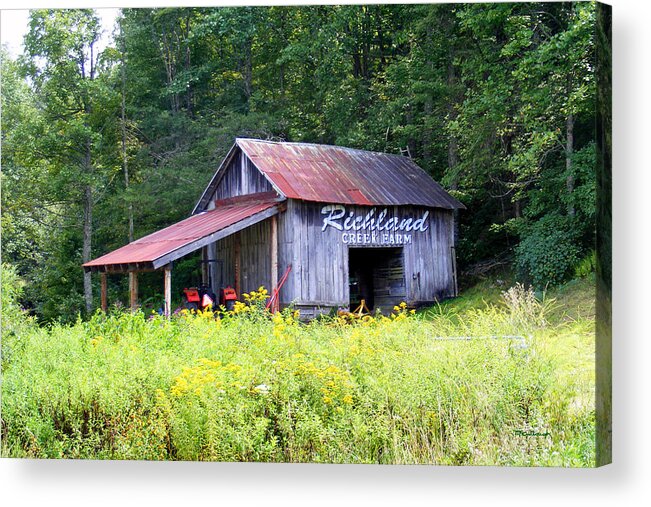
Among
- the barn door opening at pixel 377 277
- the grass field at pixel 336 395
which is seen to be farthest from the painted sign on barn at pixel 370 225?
the grass field at pixel 336 395

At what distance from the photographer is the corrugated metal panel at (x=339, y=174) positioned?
35.2ft

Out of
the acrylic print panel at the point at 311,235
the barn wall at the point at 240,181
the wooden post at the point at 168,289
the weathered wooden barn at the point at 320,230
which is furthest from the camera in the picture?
the barn wall at the point at 240,181

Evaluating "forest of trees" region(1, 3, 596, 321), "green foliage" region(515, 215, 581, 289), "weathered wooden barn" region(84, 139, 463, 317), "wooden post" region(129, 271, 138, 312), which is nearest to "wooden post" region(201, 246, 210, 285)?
"weathered wooden barn" region(84, 139, 463, 317)

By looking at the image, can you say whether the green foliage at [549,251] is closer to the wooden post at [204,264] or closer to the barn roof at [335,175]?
the barn roof at [335,175]

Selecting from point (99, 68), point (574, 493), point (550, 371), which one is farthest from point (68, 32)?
point (574, 493)

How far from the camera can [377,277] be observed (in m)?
10.3

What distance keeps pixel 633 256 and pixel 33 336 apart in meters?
6.21

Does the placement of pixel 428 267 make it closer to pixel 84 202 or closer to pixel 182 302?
pixel 182 302

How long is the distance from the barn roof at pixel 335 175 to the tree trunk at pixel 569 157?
2640 mm

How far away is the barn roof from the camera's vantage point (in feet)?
35.3

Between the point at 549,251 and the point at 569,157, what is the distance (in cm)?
97

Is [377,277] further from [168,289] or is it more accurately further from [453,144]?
[168,289]

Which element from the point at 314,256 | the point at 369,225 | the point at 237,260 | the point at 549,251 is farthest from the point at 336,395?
the point at 369,225

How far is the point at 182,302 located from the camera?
10.4 m
